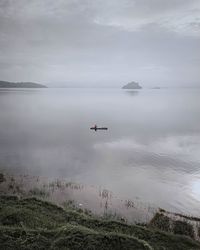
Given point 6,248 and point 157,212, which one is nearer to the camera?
point 6,248

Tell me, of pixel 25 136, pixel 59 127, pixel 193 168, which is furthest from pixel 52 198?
pixel 59 127

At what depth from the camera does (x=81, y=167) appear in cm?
3391

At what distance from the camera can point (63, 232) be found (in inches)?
512

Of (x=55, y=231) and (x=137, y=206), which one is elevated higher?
(x=55, y=231)

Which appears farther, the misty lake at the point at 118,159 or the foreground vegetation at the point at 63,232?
the misty lake at the point at 118,159

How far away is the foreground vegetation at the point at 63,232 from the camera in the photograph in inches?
473

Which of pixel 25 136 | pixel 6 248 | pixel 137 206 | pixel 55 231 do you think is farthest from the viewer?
pixel 25 136

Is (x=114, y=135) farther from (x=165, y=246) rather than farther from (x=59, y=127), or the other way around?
(x=165, y=246)

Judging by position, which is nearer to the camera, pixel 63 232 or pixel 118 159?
pixel 63 232

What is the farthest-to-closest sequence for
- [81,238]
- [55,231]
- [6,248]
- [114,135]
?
[114,135] → [55,231] → [81,238] → [6,248]

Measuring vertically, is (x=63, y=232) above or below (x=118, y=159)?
above

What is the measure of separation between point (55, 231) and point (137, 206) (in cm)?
1031

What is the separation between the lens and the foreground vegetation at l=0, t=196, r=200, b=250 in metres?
12.0

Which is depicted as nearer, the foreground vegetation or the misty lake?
the foreground vegetation
